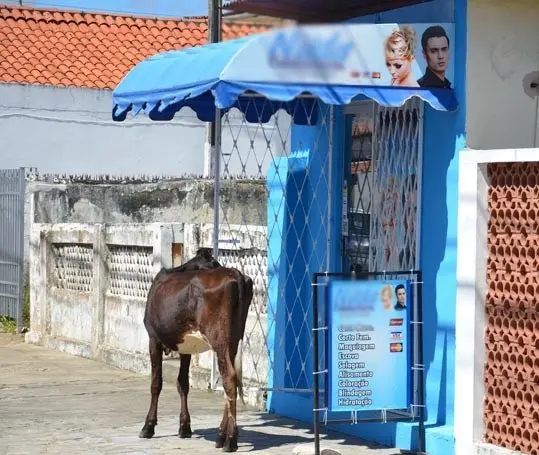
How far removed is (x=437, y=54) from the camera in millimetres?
9562

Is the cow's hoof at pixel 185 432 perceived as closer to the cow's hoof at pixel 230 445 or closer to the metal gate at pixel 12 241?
the cow's hoof at pixel 230 445

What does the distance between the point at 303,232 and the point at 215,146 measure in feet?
3.73

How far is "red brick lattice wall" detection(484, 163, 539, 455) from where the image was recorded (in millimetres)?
8461

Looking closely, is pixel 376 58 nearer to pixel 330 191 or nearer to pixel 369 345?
pixel 330 191

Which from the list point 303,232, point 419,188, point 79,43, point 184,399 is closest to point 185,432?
point 184,399

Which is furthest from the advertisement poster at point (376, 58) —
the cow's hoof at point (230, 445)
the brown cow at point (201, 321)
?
the cow's hoof at point (230, 445)

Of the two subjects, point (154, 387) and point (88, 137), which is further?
point (88, 137)

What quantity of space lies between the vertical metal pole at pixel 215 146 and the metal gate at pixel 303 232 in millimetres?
48

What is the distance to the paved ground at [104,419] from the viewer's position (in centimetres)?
1012

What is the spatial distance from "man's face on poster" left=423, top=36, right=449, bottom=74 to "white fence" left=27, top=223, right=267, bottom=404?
11.0 ft

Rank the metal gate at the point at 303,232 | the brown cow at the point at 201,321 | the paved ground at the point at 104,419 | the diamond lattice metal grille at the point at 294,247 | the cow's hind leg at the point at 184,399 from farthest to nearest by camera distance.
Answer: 1. the diamond lattice metal grille at the point at 294,247
2. the cow's hind leg at the point at 184,399
3. the metal gate at the point at 303,232
4. the paved ground at the point at 104,419
5. the brown cow at the point at 201,321

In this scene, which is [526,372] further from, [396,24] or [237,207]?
[237,207]

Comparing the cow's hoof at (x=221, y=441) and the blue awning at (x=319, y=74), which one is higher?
the blue awning at (x=319, y=74)

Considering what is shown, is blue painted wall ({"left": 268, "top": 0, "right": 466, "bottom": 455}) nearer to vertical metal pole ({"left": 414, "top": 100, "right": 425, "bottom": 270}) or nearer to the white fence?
vertical metal pole ({"left": 414, "top": 100, "right": 425, "bottom": 270})
